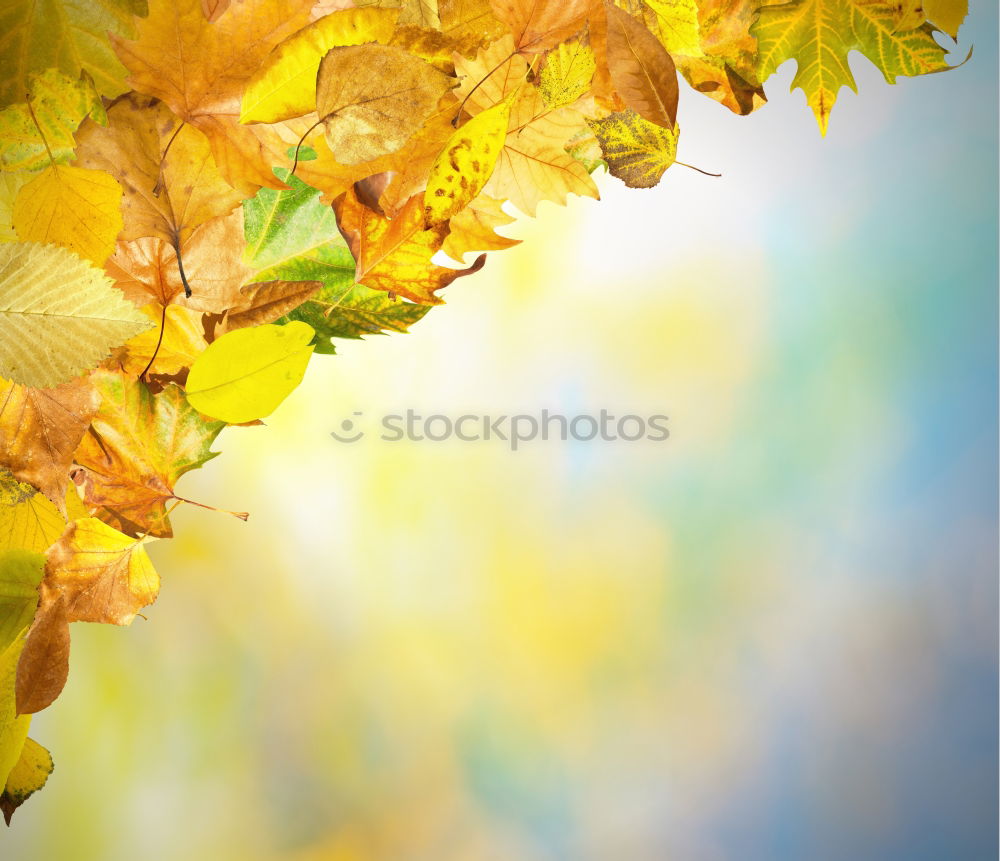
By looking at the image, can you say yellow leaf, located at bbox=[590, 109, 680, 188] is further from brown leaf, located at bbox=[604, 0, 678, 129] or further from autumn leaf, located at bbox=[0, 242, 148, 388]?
autumn leaf, located at bbox=[0, 242, 148, 388]

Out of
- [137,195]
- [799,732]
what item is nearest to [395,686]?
[799,732]

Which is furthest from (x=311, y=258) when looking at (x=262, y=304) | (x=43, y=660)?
(x=43, y=660)

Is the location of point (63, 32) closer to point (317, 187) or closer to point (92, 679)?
point (317, 187)

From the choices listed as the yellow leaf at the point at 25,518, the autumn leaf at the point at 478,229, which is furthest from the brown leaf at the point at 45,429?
the autumn leaf at the point at 478,229

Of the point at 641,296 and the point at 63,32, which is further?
the point at 641,296

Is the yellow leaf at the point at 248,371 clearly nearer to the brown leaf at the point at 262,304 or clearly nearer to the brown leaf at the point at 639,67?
the brown leaf at the point at 262,304

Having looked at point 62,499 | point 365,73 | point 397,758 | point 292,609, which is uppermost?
point 365,73
